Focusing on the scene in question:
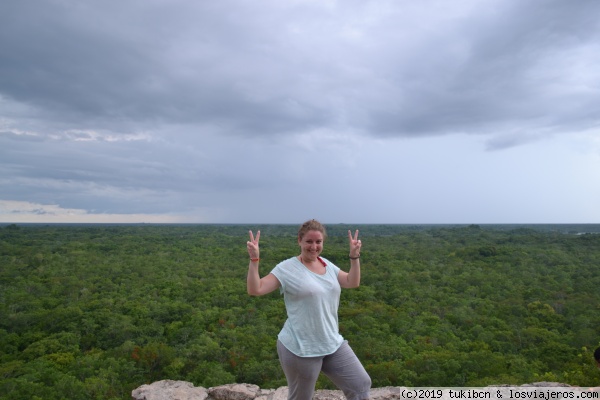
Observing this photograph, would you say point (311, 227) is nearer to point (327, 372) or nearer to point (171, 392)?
point (327, 372)

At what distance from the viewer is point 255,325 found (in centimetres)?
2073

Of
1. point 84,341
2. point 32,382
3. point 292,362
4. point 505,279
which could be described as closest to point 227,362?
point 32,382

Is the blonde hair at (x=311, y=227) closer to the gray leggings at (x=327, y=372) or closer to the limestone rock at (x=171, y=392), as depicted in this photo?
the gray leggings at (x=327, y=372)

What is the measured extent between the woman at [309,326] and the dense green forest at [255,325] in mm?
11299

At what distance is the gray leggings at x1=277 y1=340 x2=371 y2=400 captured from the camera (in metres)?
2.84

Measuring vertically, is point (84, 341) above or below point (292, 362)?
below

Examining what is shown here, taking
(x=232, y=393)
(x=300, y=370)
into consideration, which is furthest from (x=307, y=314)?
(x=232, y=393)

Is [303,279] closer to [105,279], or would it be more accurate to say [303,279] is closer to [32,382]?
[32,382]

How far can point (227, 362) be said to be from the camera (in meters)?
16.9

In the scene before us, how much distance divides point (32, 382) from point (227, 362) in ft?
21.9

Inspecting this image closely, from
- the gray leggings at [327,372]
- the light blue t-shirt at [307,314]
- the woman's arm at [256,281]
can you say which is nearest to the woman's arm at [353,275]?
the light blue t-shirt at [307,314]

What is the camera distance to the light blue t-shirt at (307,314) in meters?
2.84

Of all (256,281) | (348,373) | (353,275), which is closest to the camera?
(256,281)

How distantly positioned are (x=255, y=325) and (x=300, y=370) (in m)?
18.7
